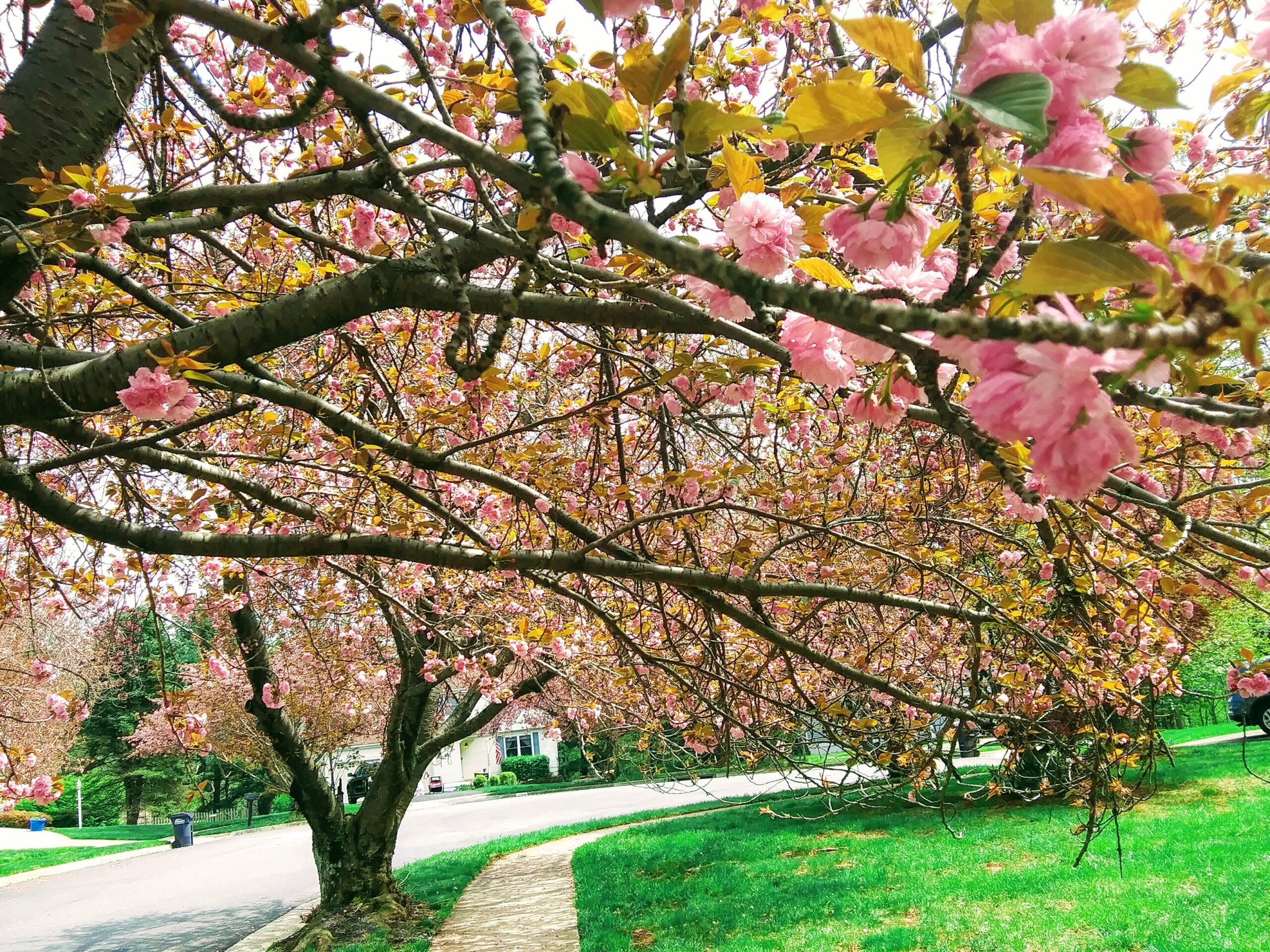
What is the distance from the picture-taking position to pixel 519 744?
1531 inches

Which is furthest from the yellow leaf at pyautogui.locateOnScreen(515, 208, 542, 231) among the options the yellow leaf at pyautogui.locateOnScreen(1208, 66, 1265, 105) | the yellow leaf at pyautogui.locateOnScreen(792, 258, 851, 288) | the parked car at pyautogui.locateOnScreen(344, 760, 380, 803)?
the parked car at pyautogui.locateOnScreen(344, 760, 380, 803)

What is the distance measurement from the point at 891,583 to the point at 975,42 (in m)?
3.15

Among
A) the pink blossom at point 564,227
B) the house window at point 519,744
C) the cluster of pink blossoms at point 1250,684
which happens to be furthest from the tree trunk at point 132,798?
the cluster of pink blossoms at point 1250,684

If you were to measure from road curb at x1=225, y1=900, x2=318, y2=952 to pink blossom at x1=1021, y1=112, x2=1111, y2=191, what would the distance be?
8633 millimetres

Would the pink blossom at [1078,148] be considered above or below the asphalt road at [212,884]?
above

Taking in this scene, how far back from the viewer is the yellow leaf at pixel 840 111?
817mm

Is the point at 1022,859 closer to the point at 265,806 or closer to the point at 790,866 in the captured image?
the point at 790,866

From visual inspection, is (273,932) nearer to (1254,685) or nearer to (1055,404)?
(1254,685)

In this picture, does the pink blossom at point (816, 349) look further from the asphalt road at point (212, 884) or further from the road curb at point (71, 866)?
the road curb at point (71, 866)

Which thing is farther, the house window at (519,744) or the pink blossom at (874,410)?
the house window at (519,744)

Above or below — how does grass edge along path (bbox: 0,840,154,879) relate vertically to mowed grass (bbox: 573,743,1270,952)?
above

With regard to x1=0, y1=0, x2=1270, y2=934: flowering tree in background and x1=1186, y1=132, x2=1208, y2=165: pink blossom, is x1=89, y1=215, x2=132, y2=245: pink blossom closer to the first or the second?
x1=0, y1=0, x2=1270, y2=934: flowering tree in background

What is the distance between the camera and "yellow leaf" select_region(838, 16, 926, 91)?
0.84 m

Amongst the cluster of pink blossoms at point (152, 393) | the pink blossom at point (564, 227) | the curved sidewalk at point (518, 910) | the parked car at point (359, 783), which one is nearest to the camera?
the pink blossom at point (564, 227)
